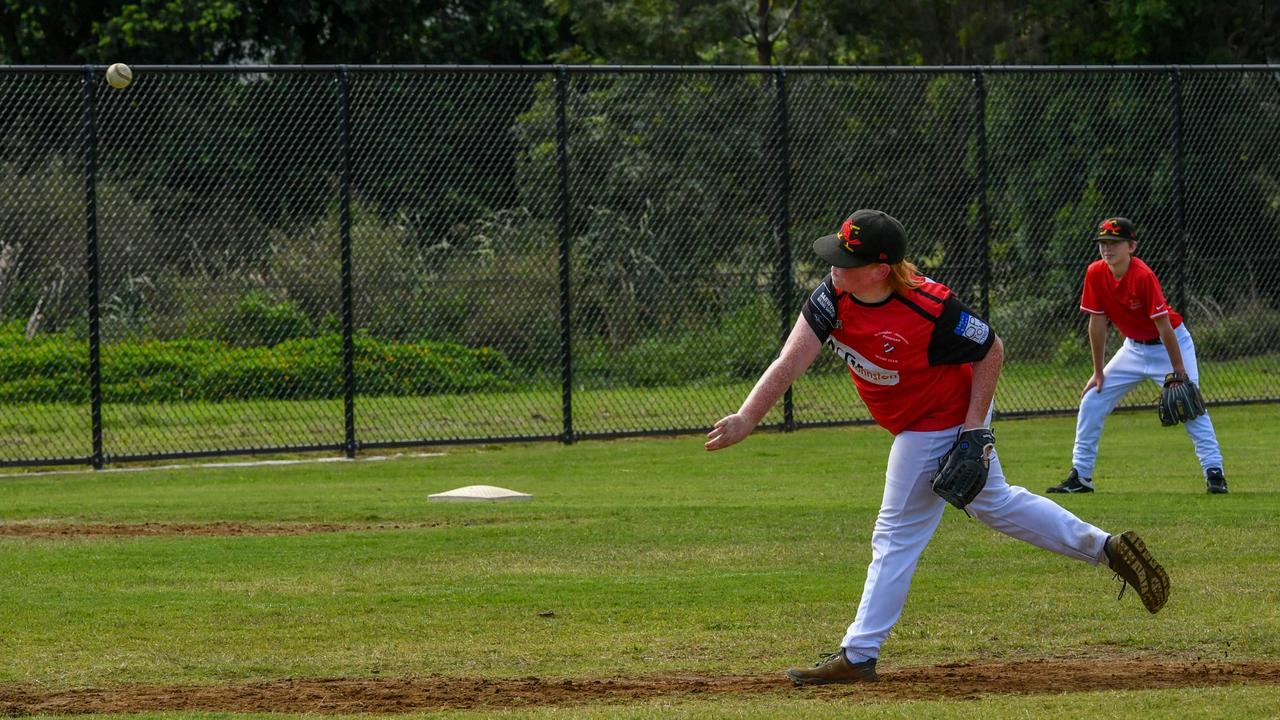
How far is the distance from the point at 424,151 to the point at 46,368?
4937 millimetres

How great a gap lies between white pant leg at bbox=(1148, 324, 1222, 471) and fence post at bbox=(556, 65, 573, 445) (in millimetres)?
5597

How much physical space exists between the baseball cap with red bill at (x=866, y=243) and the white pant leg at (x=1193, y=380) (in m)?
5.83

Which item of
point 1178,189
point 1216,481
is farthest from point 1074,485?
point 1178,189

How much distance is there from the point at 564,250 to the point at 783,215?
2280 millimetres

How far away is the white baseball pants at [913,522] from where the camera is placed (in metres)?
5.89

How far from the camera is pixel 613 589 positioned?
8.02m

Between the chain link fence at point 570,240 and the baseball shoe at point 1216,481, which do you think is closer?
the baseball shoe at point 1216,481

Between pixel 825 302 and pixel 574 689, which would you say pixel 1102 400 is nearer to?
pixel 825 302

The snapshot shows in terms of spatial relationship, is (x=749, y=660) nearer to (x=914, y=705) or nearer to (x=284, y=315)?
(x=914, y=705)

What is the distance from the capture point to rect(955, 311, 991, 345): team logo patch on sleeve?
5863 mm

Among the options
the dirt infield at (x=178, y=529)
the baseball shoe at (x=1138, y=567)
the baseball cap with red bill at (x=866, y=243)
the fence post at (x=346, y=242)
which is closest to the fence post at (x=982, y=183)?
the fence post at (x=346, y=242)

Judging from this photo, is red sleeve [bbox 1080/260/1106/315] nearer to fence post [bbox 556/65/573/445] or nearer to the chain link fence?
the chain link fence

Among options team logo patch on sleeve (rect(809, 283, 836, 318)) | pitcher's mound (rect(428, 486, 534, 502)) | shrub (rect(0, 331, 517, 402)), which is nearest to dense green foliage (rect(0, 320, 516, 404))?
shrub (rect(0, 331, 517, 402))

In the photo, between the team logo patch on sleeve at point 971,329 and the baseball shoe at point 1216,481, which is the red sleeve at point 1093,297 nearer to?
the baseball shoe at point 1216,481
